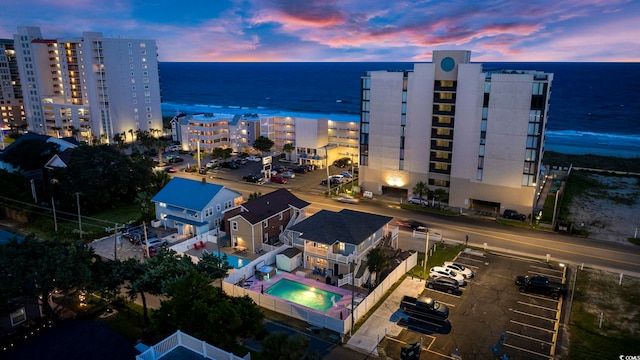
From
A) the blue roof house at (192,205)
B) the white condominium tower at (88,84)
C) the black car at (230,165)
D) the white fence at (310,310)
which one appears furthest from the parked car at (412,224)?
the white condominium tower at (88,84)

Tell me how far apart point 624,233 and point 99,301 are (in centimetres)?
5288

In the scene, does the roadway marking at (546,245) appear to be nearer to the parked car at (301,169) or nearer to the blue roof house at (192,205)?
the blue roof house at (192,205)

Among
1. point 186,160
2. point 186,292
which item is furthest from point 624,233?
point 186,160

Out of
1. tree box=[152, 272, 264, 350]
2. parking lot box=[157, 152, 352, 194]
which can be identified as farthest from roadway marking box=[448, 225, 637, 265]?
tree box=[152, 272, 264, 350]

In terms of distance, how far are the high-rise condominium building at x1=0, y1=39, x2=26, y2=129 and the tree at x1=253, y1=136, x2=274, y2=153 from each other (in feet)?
241

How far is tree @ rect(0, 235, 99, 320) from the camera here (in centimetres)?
2523

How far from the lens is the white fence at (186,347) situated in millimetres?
19891

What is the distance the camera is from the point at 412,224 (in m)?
50.3

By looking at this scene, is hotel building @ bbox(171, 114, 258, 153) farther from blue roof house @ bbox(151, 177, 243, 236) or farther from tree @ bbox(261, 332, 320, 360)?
tree @ bbox(261, 332, 320, 360)

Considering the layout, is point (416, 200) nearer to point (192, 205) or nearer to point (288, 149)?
point (192, 205)

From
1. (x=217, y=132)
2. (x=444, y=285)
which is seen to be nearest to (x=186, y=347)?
(x=444, y=285)

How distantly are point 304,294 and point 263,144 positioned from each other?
173 feet

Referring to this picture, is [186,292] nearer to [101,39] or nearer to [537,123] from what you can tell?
[537,123]

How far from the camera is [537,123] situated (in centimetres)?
5103
